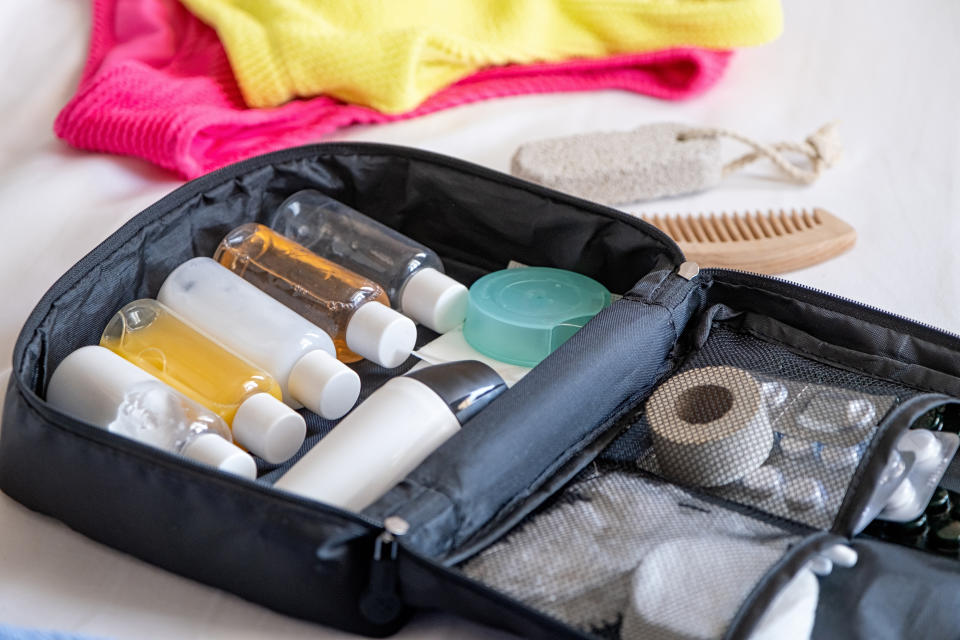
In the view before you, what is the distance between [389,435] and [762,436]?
198 millimetres

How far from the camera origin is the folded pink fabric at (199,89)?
0.99 metres

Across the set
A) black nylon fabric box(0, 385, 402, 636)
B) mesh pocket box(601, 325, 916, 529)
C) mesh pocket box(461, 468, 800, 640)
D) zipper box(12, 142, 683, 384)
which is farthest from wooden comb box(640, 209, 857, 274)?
black nylon fabric box(0, 385, 402, 636)

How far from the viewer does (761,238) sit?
0.89 m

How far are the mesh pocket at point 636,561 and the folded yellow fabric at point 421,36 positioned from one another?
→ 60 cm

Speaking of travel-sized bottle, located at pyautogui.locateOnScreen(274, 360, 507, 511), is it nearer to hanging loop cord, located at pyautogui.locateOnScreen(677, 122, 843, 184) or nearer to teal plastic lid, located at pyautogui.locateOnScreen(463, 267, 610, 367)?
teal plastic lid, located at pyautogui.locateOnScreen(463, 267, 610, 367)

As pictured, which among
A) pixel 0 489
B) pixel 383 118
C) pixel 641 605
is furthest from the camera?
pixel 383 118

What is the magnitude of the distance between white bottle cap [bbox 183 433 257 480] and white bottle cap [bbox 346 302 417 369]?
0.14 metres

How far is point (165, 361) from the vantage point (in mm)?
702

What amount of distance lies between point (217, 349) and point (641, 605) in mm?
336

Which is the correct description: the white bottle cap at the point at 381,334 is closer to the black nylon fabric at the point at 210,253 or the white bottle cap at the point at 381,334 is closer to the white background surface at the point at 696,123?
the black nylon fabric at the point at 210,253

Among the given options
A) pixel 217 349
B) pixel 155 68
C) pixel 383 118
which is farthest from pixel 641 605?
Answer: pixel 155 68

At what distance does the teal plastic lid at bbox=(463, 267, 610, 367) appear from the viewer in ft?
2.41

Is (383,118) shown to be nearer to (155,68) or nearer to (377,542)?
(155,68)

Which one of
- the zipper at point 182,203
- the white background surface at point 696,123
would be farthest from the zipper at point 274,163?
the white background surface at point 696,123
